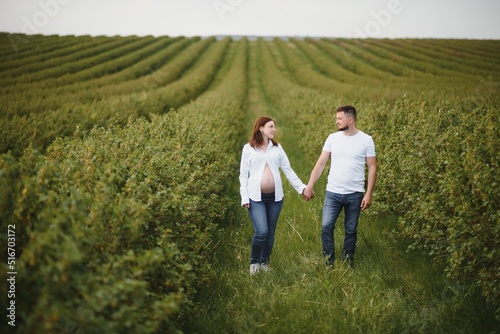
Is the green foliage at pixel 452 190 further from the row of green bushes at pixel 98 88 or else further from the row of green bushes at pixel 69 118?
the row of green bushes at pixel 98 88

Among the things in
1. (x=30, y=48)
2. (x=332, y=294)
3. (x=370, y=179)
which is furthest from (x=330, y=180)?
(x=30, y=48)

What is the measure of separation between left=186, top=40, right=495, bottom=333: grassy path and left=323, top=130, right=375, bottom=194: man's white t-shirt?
1.07m

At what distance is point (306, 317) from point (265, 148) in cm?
219

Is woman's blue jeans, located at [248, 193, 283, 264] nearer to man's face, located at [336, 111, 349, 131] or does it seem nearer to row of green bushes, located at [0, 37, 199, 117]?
man's face, located at [336, 111, 349, 131]

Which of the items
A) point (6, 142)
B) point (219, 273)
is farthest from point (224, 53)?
point (219, 273)

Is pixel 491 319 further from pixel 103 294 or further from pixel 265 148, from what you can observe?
pixel 103 294

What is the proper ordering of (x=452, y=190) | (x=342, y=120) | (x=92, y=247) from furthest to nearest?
(x=342, y=120) → (x=452, y=190) → (x=92, y=247)

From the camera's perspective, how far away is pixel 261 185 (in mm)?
4984

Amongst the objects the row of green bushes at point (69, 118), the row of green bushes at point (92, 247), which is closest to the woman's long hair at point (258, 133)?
the row of green bushes at point (92, 247)

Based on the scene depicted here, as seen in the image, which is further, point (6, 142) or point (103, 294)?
point (6, 142)

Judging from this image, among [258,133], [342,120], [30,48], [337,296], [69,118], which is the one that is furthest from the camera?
[30,48]

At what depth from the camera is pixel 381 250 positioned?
5.79 m

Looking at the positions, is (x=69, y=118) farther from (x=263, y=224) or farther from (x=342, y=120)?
(x=342, y=120)

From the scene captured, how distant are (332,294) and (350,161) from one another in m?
1.67
